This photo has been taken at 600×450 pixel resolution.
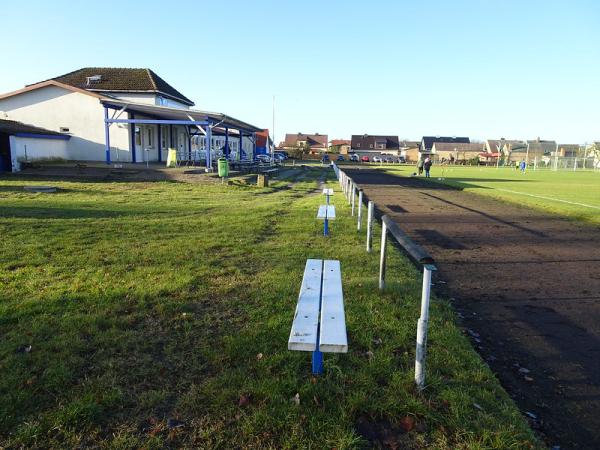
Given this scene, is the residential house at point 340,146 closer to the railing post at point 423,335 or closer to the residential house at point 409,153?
the residential house at point 409,153

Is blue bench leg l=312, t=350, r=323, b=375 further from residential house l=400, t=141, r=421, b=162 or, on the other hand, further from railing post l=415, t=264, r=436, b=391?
residential house l=400, t=141, r=421, b=162

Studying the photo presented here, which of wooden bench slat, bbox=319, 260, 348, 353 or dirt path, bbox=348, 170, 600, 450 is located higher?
wooden bench slat, bbox=319, 260, 348, 353

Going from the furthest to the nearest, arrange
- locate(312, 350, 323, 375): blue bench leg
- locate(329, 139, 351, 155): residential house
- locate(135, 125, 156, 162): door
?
locate(329, 139, 351, 155): residential house, locate(135, 125, 156, 162): door, locate(312, 350, 323, 375): blue bench leg

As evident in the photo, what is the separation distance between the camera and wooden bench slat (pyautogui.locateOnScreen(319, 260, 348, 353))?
3076 mm

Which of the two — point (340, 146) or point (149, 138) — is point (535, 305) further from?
point (340, 146)

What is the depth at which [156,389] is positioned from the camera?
3.26m

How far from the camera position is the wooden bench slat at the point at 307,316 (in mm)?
3096

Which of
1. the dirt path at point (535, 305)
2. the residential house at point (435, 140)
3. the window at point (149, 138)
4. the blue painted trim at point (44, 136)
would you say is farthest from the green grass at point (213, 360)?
the residential house at point (435, 140)

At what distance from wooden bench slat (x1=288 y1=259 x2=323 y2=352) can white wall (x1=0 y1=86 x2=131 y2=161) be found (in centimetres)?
2502

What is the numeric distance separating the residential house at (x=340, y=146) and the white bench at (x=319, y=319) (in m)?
109

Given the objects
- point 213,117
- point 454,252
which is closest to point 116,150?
point 213,117

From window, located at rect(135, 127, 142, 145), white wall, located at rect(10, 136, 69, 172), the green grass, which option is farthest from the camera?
window, located at rect(135, 127, 142, 145)

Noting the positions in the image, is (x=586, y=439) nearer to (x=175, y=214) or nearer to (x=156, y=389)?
(x=156, y=389)

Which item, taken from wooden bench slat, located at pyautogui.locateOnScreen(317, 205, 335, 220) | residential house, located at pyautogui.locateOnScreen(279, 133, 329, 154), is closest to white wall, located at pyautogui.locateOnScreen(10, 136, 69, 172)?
wooden bench slat, located at pyautogui.locateOnScreen(317, 205, 335, 220)
